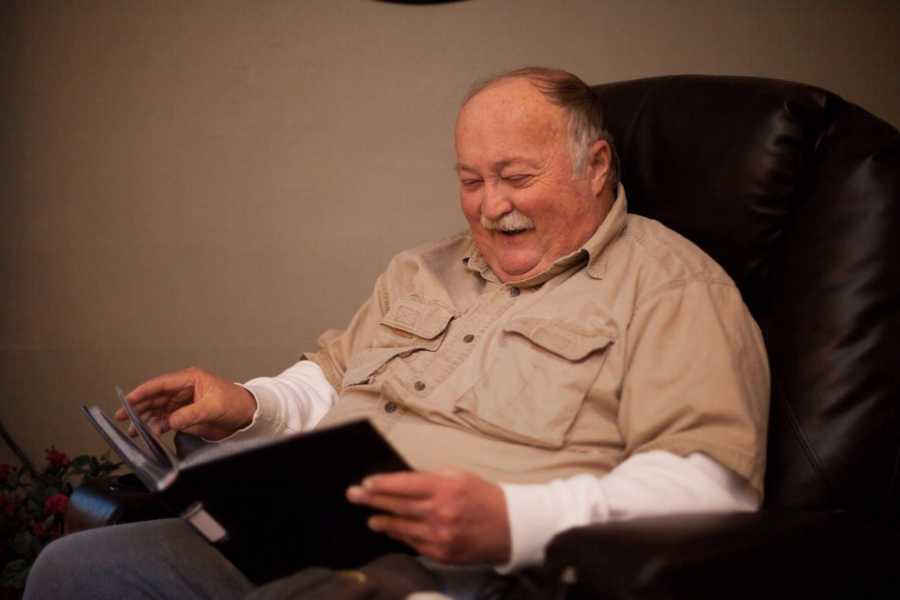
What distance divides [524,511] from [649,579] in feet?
0.79

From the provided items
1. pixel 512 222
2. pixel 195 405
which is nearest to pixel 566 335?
pixel 512 222

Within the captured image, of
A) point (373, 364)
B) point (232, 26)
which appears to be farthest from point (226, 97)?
point (373, 364)

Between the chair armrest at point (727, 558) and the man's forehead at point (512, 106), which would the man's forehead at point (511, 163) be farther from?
the chair armrest at point (727, 558)

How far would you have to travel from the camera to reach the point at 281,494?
1040 mm

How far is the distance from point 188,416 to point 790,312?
97cm

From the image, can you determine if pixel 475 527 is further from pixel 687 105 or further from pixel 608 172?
pixel 687 105

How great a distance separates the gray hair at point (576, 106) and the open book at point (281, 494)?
28.1 inches

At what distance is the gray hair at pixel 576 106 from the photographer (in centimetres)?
154

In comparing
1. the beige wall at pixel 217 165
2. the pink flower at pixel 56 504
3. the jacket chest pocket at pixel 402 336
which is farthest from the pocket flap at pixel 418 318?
the pink flower at pixel 56 504

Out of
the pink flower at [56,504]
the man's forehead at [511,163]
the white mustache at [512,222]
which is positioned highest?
the man's forehead at [511,163]

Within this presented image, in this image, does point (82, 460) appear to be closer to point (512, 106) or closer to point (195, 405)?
point (195, 405)

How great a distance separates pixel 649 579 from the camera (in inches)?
34.0

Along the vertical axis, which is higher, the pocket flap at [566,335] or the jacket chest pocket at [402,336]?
the pocket flap at [566,335]

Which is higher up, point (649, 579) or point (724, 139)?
point (724, 139)
